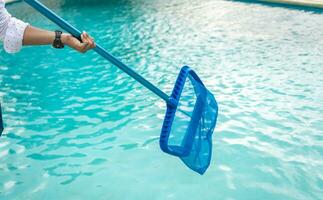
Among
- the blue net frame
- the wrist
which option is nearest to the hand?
the wrist

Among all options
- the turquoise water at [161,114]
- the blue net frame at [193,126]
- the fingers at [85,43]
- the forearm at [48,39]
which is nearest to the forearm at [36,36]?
the forearm at [48,39]

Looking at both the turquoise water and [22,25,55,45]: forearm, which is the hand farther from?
the turquoise water

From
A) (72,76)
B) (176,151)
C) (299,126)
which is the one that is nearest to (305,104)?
(299,126)

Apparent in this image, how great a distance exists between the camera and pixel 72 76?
25.3 ft

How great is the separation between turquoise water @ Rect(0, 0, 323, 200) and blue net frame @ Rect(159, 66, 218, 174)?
3.36 feet

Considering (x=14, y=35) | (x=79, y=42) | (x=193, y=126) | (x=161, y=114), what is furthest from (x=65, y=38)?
(x=161, y=114)

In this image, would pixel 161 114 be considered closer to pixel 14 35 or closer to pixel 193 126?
pixel 193 126

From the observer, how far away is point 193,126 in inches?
130

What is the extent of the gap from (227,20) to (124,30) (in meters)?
3.07

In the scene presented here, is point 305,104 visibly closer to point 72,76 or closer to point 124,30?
point 72,76

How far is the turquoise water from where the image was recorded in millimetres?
4375

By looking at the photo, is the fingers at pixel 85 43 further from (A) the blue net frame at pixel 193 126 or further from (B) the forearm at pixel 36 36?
(A) the blue net frame at pixel 193 126

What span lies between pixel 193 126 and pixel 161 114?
2714 millimetres

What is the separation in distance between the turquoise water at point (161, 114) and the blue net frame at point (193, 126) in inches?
40.3
